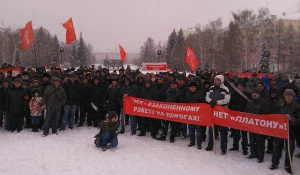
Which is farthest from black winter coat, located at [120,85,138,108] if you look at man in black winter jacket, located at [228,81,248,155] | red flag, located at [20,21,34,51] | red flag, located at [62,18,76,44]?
red flag, located at [20,21,34,51]

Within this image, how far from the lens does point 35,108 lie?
879 cm

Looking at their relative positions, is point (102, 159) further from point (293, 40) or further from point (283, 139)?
point (293, 40)

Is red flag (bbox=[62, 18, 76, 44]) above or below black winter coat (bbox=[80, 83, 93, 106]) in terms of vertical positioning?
above

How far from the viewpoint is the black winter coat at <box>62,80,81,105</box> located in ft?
30.6

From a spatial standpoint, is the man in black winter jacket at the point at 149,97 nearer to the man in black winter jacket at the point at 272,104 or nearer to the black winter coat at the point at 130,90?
the black winter coat at the point at 130,90

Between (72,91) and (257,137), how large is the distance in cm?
621

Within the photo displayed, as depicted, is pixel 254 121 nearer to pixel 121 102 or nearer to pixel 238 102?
pixel 238 102

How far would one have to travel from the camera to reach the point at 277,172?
6078 mm

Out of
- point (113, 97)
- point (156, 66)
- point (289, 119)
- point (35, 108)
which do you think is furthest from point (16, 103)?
point (156, 66)

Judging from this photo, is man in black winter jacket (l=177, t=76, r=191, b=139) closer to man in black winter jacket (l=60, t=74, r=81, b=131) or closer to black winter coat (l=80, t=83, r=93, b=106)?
black winter coat (l=80, t=83, r=93, b=106)

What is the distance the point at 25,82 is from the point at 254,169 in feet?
27.2

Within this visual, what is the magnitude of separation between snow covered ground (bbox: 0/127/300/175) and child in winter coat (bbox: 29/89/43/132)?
626 mm

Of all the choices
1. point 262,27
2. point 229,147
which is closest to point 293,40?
point 262,27

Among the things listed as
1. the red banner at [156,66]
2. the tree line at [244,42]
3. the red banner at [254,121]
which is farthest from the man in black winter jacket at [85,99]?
the tree line at [244,42]
